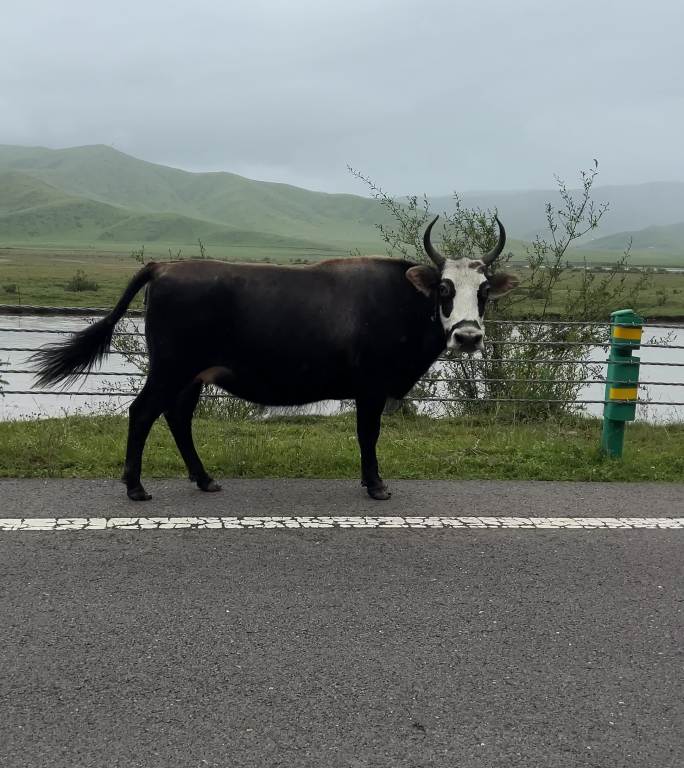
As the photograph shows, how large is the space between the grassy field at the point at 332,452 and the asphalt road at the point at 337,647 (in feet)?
3.94

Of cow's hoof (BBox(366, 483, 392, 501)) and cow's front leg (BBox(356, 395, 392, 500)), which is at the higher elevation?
cow's front leg (BBox(356, 395, 392, 500))

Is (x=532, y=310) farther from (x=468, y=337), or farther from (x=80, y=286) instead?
(x=80, y=286)

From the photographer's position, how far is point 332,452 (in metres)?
7.22

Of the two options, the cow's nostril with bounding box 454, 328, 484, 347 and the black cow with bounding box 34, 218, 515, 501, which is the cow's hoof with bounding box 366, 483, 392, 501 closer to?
the black cow with bounding box 34, 218, 515, 501

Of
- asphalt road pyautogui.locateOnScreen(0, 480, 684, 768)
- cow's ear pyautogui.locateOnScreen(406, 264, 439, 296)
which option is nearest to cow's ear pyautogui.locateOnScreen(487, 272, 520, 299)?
cow's ear pyautogui.locateOnScreen(406, 264, 439, 296)

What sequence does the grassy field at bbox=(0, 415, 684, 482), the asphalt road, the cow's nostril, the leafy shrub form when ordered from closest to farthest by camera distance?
the asphalt road < the cow's nostril < the grassy field at bbox=(0, 415, 684, 482) < the leafy shrub

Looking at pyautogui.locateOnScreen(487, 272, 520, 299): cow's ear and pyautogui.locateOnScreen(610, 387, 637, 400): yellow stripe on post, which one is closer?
pyautogui.locateOnScreen(487, 272, 520, 299): cow's ear

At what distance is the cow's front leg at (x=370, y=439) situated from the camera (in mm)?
5949

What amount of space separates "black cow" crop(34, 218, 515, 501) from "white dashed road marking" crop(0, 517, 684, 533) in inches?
24.1

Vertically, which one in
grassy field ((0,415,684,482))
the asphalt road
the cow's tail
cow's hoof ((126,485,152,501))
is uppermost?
the cow's tail

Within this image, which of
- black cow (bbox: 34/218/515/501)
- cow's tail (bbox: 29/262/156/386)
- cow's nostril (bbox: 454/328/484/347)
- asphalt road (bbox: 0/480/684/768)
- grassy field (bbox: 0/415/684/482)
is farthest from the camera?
grassy field (bbox: 0/415/684/482)

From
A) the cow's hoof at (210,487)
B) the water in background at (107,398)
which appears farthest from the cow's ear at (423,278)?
the water in background at (107,398)

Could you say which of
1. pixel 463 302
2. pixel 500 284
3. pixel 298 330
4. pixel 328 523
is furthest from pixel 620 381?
pixel 328 523

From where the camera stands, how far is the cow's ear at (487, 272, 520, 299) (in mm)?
6102
